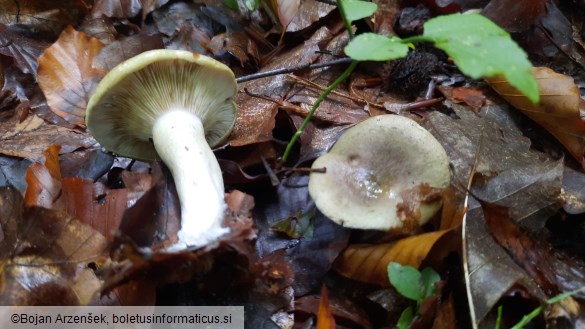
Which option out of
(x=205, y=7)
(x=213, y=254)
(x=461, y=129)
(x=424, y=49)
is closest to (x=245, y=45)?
(x=205, y=7)

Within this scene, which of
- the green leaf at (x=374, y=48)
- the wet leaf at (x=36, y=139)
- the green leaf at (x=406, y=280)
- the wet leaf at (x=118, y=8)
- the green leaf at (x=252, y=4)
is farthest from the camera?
the wet leaf at (x=118, y=8)

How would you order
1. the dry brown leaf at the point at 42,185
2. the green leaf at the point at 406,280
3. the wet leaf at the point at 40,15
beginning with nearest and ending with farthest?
the green leaf at the point at 406,280, the dry brown leaf at the point at 42,185, the wet leaf at the point at 40,15

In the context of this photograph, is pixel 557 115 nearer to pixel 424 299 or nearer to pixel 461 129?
pixel 461 129

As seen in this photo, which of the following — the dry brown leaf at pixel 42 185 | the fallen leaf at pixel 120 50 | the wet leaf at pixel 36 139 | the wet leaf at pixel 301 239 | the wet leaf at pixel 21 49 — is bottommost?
the wet leaf at pixel 301 239

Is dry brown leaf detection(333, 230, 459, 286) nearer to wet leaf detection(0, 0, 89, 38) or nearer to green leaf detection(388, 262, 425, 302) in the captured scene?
green leaf detection(388, 262, 425, 302)

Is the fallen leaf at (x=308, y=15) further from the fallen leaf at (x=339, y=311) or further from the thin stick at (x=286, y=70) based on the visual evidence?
the fallen leaf at (x=339, y=311)

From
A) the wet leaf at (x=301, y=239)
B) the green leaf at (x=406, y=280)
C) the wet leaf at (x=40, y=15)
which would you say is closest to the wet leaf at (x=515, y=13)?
the wet leaf at (x=301, y=239)

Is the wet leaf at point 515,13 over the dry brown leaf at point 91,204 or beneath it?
over
